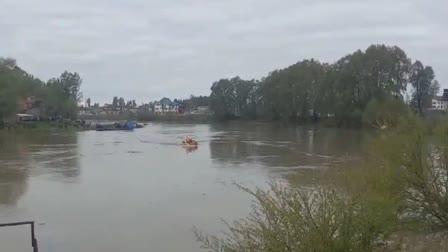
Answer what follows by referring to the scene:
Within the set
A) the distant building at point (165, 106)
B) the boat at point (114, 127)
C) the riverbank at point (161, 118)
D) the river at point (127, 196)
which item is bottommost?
the river at point (127, 196)

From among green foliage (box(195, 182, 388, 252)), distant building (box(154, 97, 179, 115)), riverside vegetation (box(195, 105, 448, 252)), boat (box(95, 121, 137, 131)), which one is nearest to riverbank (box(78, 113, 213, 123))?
distant building (box(154, 97, 179, 115))

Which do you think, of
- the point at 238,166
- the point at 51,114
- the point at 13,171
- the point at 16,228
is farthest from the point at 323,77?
the point at 16,228

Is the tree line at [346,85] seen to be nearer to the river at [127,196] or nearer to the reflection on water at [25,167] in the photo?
the river at [127,196]

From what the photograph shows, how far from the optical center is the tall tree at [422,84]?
255 ft

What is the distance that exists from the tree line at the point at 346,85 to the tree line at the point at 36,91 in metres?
37.0

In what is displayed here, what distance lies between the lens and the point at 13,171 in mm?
26781

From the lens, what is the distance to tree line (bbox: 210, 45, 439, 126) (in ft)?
241

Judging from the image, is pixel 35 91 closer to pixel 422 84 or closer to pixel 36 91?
pixel 36 91

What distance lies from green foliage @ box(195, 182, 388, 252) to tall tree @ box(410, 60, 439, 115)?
74.2 metres

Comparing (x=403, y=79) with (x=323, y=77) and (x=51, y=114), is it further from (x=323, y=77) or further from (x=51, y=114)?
(x=51, y=114)

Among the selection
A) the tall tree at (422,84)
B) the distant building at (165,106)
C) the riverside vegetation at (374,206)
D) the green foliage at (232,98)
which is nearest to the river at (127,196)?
the riverside vegetation at (374,206)

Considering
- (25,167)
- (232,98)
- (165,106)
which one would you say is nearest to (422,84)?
(232,98)

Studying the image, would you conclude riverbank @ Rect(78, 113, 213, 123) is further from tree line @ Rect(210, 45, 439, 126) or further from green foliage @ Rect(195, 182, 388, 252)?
green foliage @ Rect(195, 182, 388, 252)

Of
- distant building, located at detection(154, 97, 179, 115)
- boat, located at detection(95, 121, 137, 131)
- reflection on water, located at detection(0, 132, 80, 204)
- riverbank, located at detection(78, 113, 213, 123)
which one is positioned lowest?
reflection on water, located at detection(0, 132, 80, 204)
